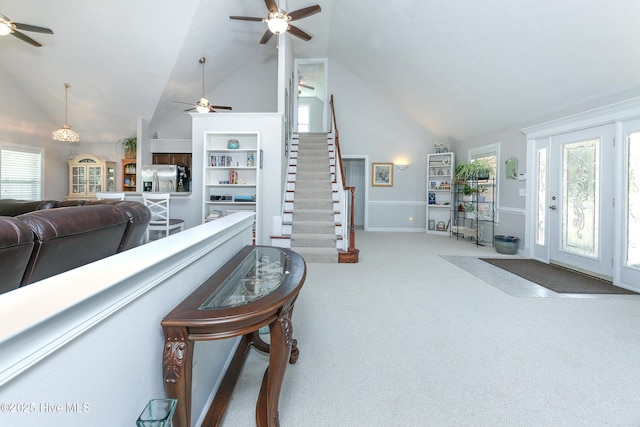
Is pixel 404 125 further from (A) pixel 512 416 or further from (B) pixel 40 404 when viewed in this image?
(B) pixel 40 404

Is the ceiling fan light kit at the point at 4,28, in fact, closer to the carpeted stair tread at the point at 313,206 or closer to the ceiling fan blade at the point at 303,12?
the ceiling fan blade at the point at 303,12

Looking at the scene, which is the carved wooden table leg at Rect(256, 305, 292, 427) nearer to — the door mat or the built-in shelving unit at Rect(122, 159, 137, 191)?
the door mat

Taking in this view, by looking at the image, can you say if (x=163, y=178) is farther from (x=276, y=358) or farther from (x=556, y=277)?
(x=556, y=277)

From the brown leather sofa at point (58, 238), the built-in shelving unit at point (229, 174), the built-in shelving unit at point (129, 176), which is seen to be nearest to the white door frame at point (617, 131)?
the built-in shelving unit at point (229, 174)

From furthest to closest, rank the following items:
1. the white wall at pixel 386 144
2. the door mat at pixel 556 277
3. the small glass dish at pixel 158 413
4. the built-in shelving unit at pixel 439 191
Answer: the white wall at pixel 386 144 < the built-in shelving unit at pixel 439 191 < the door mat at pixel 556 277 < the small glass dish at pixel 158 413

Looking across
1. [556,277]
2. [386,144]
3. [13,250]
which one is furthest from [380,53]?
[13,250]

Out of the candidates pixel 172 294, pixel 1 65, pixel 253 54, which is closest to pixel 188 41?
pixel 253 54

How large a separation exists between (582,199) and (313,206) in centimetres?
412

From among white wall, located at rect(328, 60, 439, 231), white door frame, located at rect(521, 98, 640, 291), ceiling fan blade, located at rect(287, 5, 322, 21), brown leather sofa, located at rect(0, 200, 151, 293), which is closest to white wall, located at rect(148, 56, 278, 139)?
white wall, located at rect(328, 60, 439, 231)

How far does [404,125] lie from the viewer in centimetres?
796

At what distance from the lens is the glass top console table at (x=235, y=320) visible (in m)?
1.00

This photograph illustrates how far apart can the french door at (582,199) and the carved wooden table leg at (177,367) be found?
5014 mm

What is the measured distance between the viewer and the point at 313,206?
18.3ft

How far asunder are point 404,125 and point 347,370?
7244 mm
